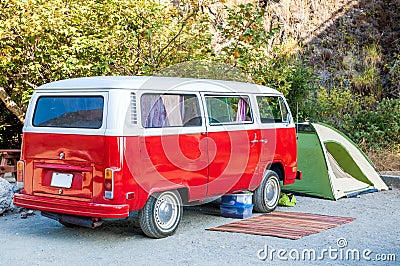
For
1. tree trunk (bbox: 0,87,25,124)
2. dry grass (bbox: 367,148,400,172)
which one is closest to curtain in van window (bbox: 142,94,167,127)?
tree trunk (bbox: 0,87,25,124)

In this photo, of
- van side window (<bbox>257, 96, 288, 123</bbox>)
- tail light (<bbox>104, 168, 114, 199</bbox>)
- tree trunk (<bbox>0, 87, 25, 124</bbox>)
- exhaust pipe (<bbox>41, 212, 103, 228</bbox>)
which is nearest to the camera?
tail light (<bbox>104, 168, 114, 199</bbox>)

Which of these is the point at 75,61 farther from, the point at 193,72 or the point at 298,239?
the point at 298,239

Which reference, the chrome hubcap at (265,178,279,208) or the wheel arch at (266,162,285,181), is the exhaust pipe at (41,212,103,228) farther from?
the wheel arch at (266,162,285,181)

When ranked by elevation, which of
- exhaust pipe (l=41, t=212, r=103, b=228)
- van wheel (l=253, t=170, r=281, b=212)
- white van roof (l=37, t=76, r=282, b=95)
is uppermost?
white van roof (l=37, t=76, r=282, b=95)

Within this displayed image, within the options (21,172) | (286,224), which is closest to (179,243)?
(286,224)

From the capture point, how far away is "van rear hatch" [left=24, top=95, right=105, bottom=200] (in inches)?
246

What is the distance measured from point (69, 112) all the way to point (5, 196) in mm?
2543

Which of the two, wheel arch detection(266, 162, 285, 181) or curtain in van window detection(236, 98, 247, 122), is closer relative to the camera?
curtain in van window detection(236, 98, 247, 122)

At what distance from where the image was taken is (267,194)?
855 centimetres

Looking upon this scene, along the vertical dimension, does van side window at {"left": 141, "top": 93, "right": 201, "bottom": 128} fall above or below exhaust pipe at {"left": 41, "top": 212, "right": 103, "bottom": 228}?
above

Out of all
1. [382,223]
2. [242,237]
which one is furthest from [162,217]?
[382,223]

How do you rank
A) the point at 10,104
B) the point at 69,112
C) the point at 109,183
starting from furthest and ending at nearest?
the point at 10,104, the point at 69,112, the point at 109,183

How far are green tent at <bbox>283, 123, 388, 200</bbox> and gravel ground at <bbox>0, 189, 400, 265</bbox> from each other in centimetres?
159

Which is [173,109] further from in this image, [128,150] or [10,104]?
[10,104]
